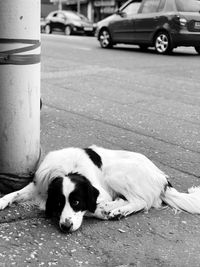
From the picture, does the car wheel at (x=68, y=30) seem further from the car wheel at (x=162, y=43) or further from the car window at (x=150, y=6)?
the car wheel at (x=162, y=43)

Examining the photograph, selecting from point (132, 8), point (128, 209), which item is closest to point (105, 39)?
point (132, 8)

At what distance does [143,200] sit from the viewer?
3891 mm

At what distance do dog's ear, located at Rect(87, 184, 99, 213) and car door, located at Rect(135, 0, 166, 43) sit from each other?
13.0m

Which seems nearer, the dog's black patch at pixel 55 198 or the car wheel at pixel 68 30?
the dog's black patch at pixel 55 198

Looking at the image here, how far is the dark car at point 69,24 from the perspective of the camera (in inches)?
1133

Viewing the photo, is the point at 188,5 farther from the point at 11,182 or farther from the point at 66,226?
the point at 66,226

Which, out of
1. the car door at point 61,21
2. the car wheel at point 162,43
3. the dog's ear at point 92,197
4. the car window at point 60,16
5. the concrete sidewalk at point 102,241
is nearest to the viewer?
the concrete sidewalk at point 102,241

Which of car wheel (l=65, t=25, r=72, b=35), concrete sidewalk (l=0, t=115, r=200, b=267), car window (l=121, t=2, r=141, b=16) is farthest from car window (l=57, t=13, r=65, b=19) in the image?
concrete sidewalk (l=0, t=115, r=200, b=267)

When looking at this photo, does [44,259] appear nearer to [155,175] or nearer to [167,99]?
[155,175]

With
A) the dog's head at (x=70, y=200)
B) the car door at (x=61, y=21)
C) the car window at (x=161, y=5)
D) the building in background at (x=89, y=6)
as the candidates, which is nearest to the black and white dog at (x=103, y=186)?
the dog's head at (x=70, y=200)

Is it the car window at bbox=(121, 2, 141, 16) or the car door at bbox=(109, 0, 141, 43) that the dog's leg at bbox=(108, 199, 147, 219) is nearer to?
the car door at bbox=(109, 0, 141, 43)

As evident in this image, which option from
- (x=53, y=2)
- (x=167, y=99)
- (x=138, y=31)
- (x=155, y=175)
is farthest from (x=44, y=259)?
(x=53, y=2)

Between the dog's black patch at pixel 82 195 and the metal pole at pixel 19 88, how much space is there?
0.65 metres

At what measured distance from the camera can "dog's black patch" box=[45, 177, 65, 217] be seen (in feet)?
11.5
